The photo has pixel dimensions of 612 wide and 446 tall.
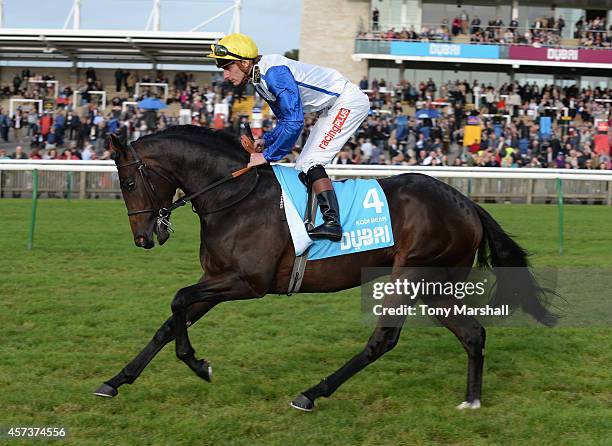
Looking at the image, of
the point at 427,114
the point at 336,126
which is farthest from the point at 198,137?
the point at 427,114

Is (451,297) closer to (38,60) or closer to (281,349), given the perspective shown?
(281,349)

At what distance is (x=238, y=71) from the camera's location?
4363mm

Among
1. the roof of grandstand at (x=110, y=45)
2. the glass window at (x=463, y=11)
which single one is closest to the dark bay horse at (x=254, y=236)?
the roof of grandstand at (x=110, y=45)

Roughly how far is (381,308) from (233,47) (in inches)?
66.3

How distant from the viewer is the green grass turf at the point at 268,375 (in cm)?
385

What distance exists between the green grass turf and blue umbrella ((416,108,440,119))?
14178 mm

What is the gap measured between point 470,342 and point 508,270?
61 cm

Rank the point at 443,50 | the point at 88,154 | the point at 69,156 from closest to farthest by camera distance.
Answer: the point at 69,156
the point at 88,154
the point at 443,50

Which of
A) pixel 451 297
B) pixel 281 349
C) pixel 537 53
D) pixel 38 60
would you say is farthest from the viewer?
pixel 537 53

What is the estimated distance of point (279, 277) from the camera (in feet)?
14.2

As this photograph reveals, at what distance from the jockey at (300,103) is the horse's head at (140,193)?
23.1 inches

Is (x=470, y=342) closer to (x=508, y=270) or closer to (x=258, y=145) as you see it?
(x=508, y=270)

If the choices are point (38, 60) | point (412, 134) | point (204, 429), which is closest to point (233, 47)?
point (204, 429)

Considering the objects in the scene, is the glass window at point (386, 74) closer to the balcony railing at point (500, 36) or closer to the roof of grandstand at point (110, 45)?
the balcony railing at point (500, 36)
